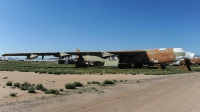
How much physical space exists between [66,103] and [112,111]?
7.03ft

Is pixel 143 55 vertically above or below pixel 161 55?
above

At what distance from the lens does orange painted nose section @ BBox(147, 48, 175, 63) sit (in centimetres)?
3438

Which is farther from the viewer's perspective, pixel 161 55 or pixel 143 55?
pixel 143 55

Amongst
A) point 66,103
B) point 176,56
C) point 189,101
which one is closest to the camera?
point 66,103

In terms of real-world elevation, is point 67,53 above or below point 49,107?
above

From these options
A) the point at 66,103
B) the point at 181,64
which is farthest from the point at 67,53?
the point at 66,103

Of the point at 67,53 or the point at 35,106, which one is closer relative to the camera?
the point at 35,106

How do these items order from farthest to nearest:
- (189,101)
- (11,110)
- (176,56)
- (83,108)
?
1. (176,56)
2. (189,101)
3. (83,108)
4. (11,110)

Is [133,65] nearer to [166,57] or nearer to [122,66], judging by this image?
[122,66]

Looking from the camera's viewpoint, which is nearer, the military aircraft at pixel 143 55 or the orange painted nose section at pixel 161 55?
the military aircraft at pixel 143 55

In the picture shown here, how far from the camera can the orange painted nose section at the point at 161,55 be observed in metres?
34.4

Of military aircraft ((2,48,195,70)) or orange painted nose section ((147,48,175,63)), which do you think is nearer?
military aircraft ((2,48,195,70))

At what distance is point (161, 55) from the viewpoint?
1393 inches

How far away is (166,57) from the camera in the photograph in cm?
3478
